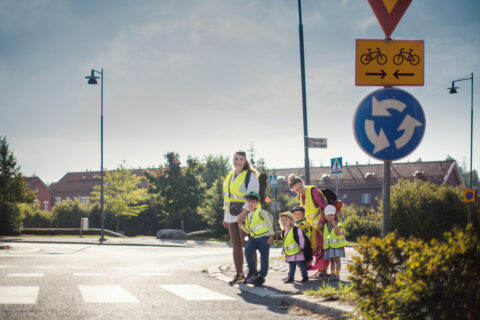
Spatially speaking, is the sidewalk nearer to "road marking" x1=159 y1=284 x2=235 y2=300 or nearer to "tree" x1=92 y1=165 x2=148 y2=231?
"road marking" x1=159 y1=284 x2=235 y2=300

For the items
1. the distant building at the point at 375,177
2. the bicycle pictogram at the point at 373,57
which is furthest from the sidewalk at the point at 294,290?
the distant building at the point at 375,177

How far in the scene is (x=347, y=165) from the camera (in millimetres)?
70438

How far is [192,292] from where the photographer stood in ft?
22.2

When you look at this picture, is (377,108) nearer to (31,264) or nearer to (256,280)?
(256,280)

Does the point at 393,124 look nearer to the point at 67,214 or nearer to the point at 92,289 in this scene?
the point at 92,289

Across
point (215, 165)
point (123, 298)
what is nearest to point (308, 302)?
point (123, 298)

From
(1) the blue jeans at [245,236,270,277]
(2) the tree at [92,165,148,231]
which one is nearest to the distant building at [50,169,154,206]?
(2) the tree at [92,165,148,231]

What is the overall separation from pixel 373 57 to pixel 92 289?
4.85 meters

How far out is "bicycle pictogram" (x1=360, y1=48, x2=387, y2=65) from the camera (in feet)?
14.2

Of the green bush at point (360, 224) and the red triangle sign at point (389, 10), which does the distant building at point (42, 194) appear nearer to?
the green bush at point (360, 224)

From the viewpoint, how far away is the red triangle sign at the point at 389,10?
424 cm

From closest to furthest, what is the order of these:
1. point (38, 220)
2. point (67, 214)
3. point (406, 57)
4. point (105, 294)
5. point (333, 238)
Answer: point (406, 57) < point (105, 294) < point (333, 238) < point (67, 214) < point (38, 220)

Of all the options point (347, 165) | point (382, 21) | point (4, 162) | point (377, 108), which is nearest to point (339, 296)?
point (377, 108)

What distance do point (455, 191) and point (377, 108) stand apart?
833 inches
